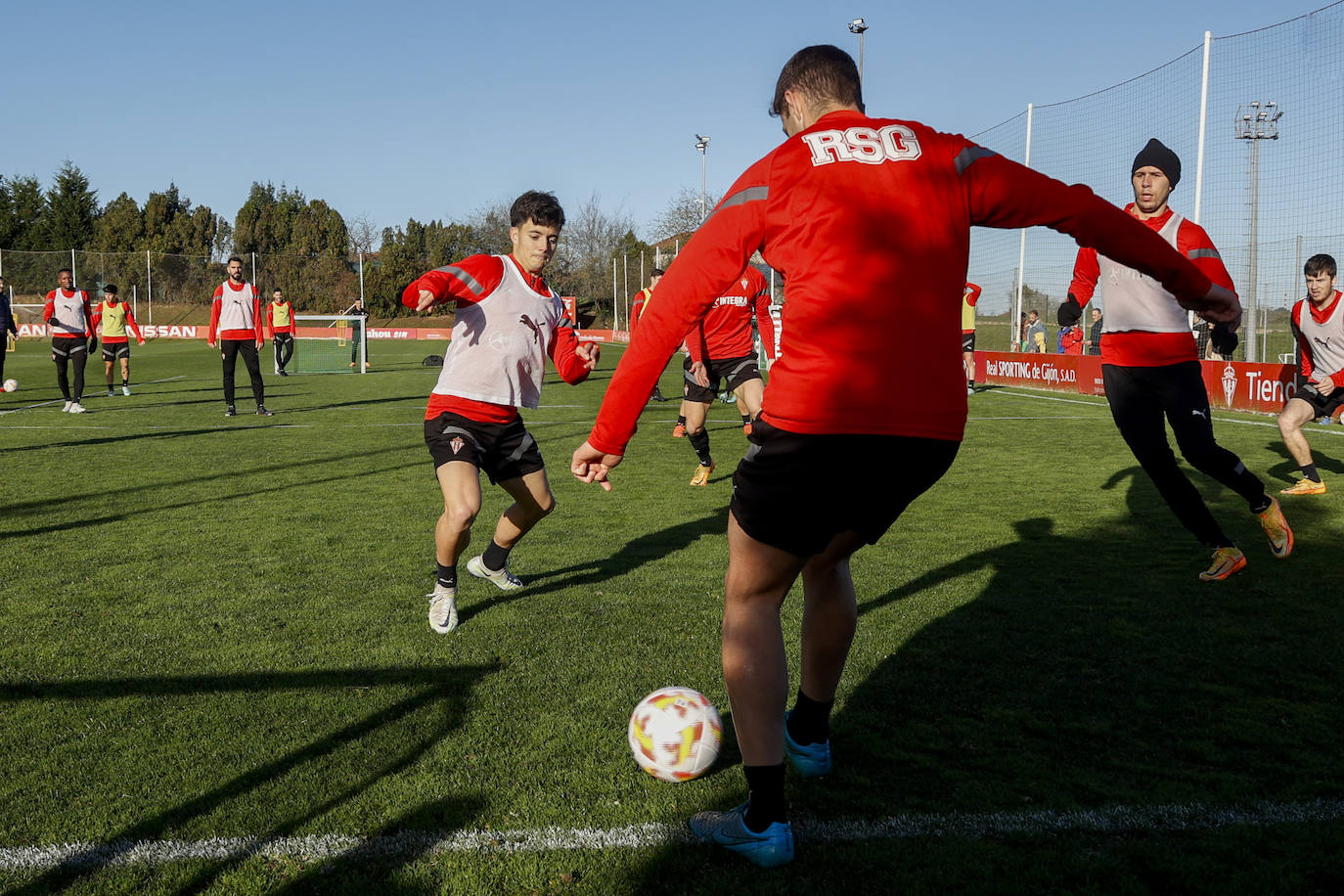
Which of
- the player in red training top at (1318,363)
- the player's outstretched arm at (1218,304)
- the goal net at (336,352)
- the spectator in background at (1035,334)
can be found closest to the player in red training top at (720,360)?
the player in red training top at (1318,363)

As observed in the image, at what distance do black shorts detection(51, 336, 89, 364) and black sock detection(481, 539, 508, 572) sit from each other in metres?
13.0

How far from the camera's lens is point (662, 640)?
4449 mm

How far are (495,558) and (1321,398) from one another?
22.9 ft

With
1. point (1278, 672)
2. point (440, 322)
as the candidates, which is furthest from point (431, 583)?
point (440, 322)

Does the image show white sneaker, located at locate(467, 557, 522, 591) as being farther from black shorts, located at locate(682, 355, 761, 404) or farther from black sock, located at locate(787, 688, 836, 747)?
black shorts, located at locate(682, 355, 761, 404)

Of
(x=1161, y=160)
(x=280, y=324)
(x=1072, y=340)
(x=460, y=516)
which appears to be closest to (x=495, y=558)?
(x=460, y=516)

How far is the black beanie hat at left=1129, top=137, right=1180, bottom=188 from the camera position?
17.9 ft

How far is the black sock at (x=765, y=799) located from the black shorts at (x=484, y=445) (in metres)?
2.58

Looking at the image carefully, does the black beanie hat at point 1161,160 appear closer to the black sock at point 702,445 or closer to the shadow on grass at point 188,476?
the black sock at point 702,445

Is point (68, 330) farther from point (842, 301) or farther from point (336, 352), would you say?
point (336, 352)

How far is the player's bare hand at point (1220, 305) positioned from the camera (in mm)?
2818

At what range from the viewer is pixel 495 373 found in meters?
4.98

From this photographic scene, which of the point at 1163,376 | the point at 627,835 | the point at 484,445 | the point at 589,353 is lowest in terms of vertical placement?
the point at 627,835

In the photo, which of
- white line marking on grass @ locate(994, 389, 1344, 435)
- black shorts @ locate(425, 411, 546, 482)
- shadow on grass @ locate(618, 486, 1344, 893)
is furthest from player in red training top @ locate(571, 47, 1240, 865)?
white line marking on grass @ locate(994, 389, 1344, 435)
